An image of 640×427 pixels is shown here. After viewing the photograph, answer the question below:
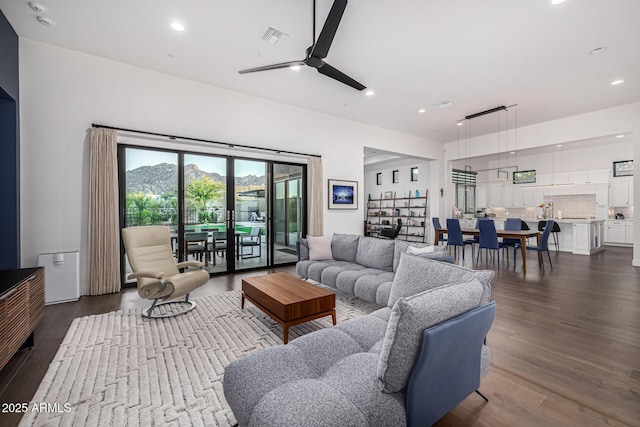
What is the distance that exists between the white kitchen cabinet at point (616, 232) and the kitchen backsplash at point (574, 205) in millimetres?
670

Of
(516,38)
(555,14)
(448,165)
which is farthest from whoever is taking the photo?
(448,165)

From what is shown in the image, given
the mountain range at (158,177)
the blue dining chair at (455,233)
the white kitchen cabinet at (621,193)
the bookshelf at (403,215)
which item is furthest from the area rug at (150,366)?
the white kitchen cabinet at (621,193)

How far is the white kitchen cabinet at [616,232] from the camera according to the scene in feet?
27.6

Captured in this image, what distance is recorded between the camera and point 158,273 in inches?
121

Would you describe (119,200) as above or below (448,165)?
below

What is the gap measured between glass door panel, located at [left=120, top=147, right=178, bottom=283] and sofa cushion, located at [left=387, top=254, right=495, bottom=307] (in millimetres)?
4006

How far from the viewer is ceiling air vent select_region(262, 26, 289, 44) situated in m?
3.39

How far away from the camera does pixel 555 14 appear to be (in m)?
3.06

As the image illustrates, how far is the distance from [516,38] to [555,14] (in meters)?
0.46

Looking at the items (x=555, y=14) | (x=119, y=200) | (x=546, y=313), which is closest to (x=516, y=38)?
(x=555, y=14)

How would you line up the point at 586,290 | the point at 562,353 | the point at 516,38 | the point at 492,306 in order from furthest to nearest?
the point at 586,290 → the point at 516,38 → the point at 562,353 → the point at 492,306

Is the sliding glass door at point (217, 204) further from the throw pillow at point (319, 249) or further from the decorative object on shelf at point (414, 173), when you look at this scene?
the decorative object on shelf at point (414, 173)

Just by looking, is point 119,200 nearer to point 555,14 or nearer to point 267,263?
point 267,263

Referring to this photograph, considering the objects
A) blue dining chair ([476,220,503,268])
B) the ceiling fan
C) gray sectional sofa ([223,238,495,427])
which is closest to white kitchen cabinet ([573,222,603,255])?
blue dining chair ([476,220,503,268])
